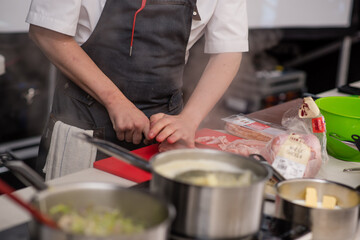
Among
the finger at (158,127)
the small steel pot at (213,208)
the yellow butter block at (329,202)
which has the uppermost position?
the small steel pot at (213,208)

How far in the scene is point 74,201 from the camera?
2.25ft

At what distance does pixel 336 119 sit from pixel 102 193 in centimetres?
89

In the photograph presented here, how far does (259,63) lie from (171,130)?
2.68 m

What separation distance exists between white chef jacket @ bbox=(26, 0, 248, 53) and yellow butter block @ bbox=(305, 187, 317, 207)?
81 centimetres

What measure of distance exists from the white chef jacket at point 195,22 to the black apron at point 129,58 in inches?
1.4

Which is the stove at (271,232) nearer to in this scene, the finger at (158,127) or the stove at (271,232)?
the stove at (271,232)

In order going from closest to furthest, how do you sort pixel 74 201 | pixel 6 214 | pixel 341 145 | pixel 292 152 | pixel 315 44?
1. pixel 74 201
2. pixel 6 214
3. pixel 292 152
4. pixel 341 145
5. pixel 315 44

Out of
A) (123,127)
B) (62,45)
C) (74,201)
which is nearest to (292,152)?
(123,127)

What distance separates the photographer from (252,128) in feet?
4.87

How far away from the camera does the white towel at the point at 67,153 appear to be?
142 cm

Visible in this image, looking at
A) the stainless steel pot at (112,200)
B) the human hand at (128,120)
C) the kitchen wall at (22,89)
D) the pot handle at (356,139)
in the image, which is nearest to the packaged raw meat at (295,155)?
the pot handle at (356,139)

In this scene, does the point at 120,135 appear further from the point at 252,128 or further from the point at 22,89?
the point at 22,89

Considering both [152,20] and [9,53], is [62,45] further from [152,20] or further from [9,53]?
[9,53]

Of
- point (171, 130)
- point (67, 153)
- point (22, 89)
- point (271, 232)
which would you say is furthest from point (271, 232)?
point (22, 89)
